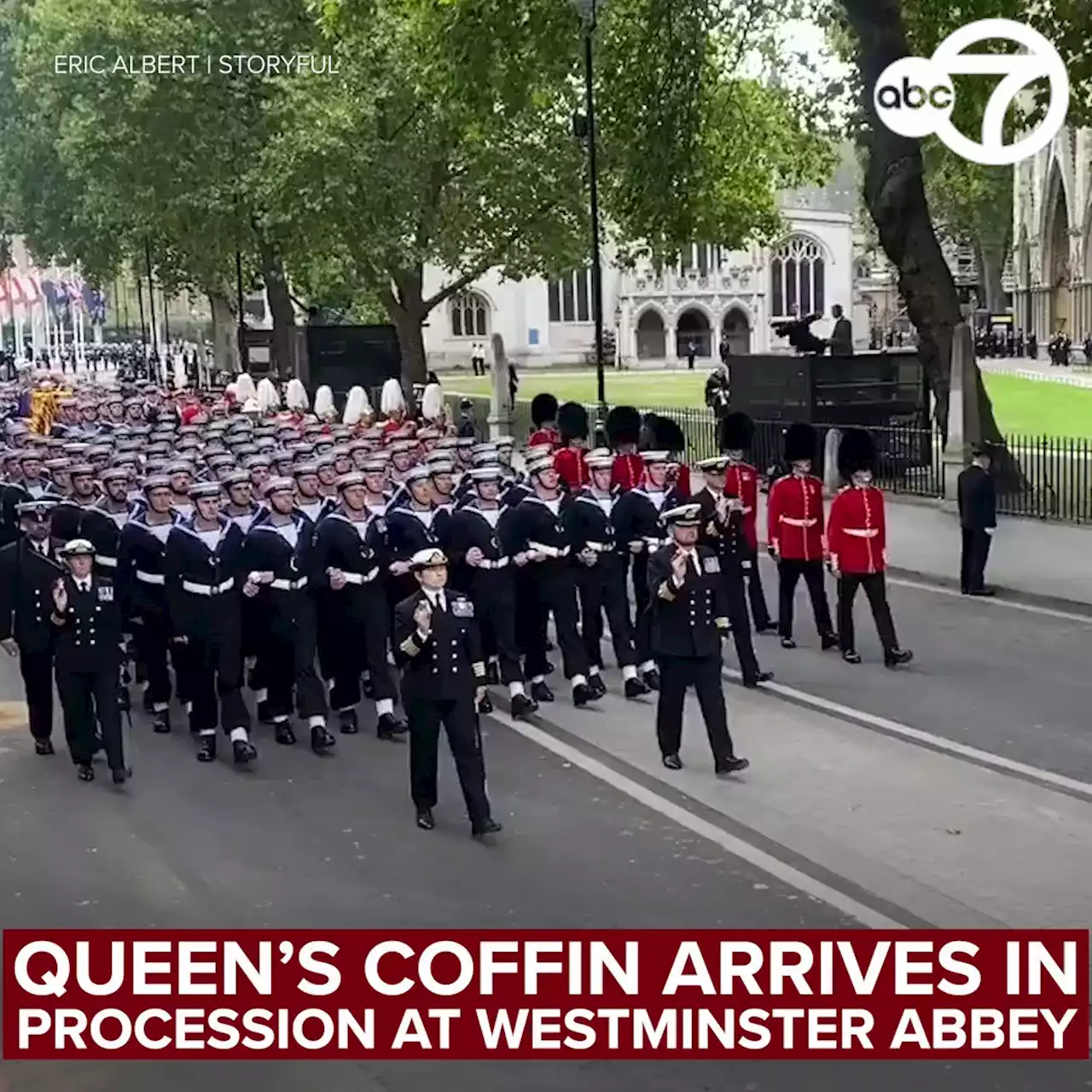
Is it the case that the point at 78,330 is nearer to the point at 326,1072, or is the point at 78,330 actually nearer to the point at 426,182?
the point at 426,182

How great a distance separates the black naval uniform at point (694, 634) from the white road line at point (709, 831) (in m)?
0.65

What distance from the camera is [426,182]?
1409 inches

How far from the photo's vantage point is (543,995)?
7.66m

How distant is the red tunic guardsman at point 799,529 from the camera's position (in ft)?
51.4

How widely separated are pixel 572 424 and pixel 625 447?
4.24 ft

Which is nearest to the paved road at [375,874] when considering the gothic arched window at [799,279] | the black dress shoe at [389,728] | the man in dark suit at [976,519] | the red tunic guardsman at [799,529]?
the black dress shoe at [389,728]

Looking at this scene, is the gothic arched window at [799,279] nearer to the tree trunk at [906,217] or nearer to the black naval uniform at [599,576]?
the tree trunk at [906,217]

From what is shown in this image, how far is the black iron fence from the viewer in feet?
81.0

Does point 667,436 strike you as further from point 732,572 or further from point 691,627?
point 691,627

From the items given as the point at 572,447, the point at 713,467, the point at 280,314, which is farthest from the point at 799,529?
the point at 280,314

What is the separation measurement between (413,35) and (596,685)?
654 inches

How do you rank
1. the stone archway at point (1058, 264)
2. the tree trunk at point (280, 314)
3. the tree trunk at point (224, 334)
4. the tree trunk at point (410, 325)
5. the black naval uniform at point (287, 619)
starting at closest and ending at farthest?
the black naval uniform at point (287, 619)
the tree trunk at point (410, 325)
the tree trunk at point (280, 314)
the tree trunk at point (224, 334)
the stone archway at point (1058, 264)

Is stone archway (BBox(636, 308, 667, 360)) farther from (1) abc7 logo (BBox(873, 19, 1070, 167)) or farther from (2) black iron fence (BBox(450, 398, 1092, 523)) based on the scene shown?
(1) abc7 logo (BBox(873, 19, 1070, 167))

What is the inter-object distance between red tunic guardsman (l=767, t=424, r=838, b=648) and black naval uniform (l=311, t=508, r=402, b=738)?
13.6 ft
